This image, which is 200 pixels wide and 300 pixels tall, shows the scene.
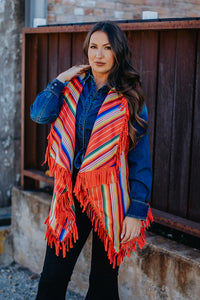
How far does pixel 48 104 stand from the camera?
7.93 feet

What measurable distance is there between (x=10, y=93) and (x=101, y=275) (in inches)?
108

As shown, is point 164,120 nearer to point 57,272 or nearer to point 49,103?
point 49,103

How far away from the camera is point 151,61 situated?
3.35 m

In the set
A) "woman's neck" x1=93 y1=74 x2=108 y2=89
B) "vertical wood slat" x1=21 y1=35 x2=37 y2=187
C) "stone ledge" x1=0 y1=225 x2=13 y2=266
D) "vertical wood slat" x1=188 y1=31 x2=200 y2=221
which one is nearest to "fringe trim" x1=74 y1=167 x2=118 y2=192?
"woman's neck" x1=93 y1=74 x2=108 y2=89

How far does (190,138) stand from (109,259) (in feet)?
3.78

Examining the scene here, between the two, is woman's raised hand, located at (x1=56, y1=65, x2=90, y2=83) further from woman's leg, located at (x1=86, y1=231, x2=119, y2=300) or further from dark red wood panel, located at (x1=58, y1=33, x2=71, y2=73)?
dark red wood panel, located at (x1=58, y1=33, x2=71, y2=73)

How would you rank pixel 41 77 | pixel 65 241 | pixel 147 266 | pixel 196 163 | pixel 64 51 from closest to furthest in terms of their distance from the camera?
pixel 65 241
pixel 196 163
pixel 147 266
pixel 64 51
pixel 41 77

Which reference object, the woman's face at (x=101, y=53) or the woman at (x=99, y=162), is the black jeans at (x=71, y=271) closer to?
the woman at (x=99, y=162)

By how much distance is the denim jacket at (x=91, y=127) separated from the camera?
7.72ft

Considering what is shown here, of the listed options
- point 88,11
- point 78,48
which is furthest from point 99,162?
point 88,11

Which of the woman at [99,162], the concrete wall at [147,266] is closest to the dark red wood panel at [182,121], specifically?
the concrete wall at [147,266]

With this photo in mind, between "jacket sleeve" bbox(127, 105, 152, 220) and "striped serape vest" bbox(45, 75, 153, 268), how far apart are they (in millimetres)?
48

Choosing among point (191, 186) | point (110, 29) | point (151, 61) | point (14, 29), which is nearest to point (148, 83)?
point (151, 61)

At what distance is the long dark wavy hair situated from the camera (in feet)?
7.68
